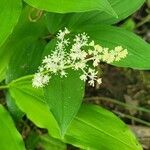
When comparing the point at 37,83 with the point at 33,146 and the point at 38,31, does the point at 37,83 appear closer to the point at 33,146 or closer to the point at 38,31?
the point at 38,31

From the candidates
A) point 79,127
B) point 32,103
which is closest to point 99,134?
point 79,127

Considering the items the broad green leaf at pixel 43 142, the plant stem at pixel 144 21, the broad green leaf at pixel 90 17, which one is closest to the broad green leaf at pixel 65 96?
the broad green leaf at pixel 90 17

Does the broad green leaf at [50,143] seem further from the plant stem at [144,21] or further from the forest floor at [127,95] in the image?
the plant stem at [144,21]

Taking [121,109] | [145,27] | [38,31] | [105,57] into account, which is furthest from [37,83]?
[145,27]

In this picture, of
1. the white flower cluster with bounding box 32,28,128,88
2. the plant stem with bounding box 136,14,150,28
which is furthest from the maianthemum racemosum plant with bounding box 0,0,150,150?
the plant stem with bounding box 136,14,150,28

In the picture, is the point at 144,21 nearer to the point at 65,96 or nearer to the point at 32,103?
the point at 32,103

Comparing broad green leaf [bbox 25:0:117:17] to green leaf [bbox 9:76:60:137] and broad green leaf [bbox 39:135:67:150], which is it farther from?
broad green leaf [bbox 39:135:67:150]

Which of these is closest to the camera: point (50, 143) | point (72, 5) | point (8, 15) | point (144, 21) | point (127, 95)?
point (72, 5)

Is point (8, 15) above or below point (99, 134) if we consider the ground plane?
above
